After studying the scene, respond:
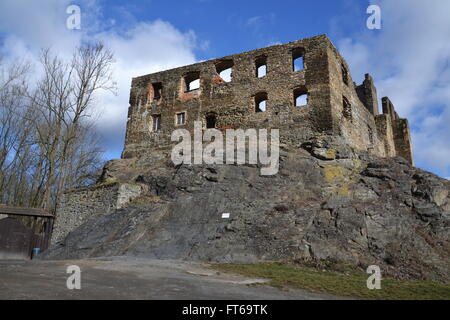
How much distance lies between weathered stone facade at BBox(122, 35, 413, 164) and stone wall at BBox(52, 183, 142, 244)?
5.05 metres

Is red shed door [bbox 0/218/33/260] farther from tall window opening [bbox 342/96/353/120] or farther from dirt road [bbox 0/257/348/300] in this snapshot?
tall window opening [bbox 342/96/353/120]

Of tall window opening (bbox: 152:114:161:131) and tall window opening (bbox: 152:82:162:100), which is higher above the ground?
tall window opening (bbox: 152:82:162:100)

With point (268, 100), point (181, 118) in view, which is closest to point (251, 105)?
point (268, 100)

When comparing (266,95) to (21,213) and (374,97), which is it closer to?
(374,97)

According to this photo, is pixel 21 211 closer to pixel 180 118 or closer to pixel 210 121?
pixel 180 118

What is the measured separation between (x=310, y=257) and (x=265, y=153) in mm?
7250

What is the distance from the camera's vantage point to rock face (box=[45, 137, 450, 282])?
36.6 ft

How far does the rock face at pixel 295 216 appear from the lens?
440 inches

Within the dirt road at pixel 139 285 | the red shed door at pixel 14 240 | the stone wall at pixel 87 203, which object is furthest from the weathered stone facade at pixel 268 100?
the dirt road at pixel 139 285

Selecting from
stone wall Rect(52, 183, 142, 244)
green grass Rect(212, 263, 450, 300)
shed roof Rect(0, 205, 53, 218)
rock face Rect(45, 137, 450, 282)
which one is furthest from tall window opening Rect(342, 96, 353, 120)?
shed roof Rect(0, 205, 53, 218)

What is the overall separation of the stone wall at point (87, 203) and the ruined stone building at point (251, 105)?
0.05m
